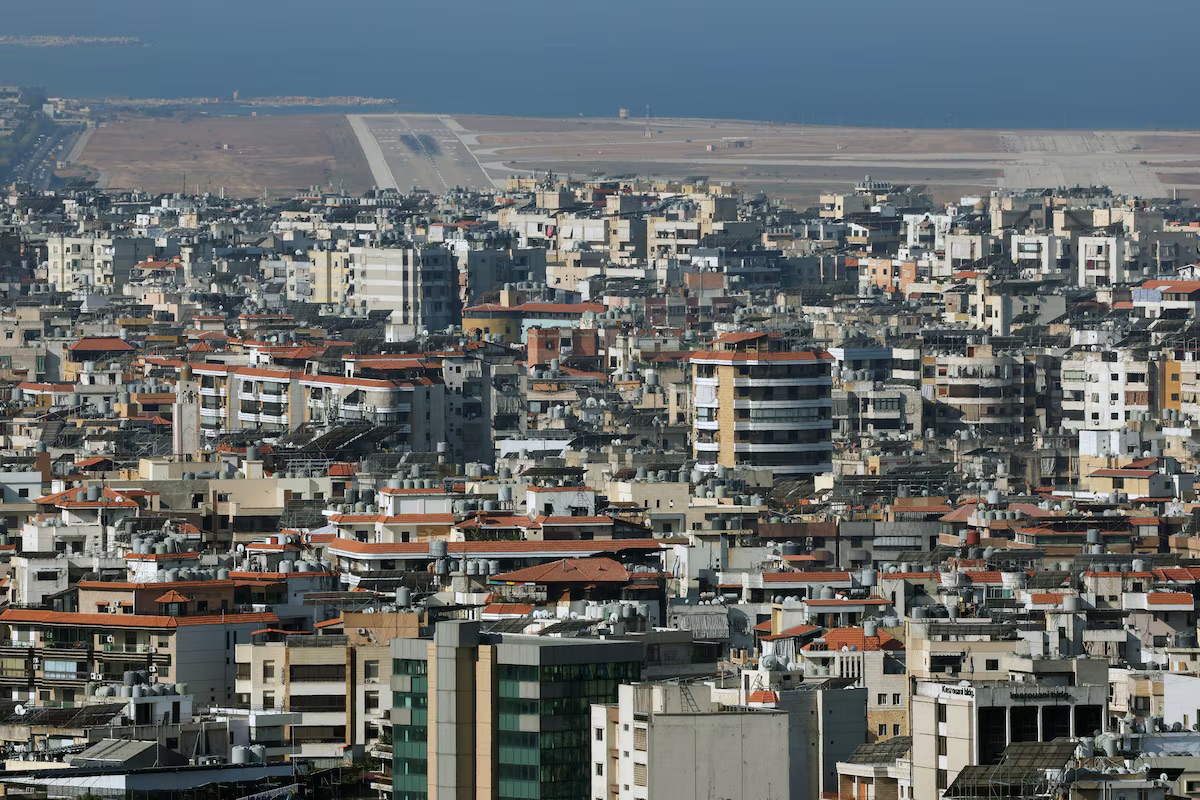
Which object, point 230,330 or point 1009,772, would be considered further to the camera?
point 230,330

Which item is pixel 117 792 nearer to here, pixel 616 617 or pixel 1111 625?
pixel 616 617

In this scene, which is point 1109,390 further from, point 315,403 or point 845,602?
point 845,602

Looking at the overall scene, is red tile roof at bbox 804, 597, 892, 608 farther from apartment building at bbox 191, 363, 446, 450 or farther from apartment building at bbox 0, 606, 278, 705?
apartment building at bbox 191, 363, 446, 450

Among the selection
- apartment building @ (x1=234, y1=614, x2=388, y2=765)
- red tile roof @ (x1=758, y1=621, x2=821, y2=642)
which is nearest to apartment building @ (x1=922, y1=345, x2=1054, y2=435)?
red tile roof @ (x1=758, y1=621, x2=821, y2=642)

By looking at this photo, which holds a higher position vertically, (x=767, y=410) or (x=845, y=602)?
(x=767, y=410)

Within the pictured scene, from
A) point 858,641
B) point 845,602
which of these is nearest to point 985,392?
point 845,602

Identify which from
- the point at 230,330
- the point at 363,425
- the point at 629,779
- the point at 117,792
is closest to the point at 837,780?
the point at 629,779
